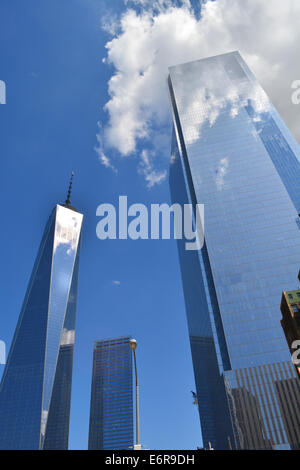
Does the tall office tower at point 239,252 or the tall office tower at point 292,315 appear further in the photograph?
the tall office tower at point 239,252

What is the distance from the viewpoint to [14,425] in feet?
593

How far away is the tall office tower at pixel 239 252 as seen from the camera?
3693 inches

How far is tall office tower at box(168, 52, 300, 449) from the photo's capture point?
93.8 m

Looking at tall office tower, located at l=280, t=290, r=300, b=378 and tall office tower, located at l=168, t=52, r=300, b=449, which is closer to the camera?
tall office tower, located at l=280, t=290, r=300, b=378

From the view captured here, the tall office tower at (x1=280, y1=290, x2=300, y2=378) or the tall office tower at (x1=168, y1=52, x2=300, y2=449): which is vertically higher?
the tall office tower at (x1=168, y1=52, x2=300, y2=449)

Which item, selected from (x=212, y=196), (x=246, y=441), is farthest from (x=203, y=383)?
(x=212, y=196)

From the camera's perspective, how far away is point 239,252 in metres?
121

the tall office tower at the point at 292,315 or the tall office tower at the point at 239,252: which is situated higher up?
the tall office tower at the point at 239,252

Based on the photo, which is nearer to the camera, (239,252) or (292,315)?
(292,315)

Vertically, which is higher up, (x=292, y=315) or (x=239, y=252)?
(x=239, y=252)
